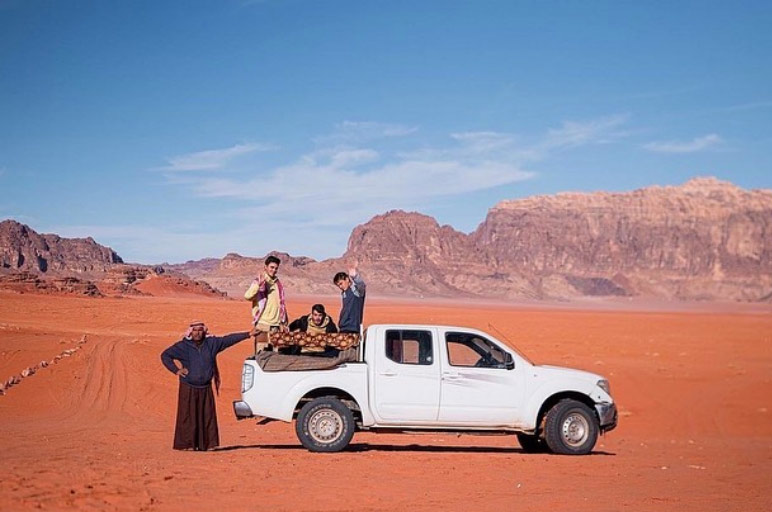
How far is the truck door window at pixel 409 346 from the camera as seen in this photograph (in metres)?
11.9

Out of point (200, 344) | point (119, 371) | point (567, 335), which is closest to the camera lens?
point (200, 344)

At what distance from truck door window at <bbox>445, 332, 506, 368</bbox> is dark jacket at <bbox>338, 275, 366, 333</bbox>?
145cm

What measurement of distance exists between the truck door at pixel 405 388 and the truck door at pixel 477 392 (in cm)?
15

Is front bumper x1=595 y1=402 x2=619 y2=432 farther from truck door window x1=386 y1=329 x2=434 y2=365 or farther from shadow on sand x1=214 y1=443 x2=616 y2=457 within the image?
truck door window x1=386 y1=329 x2=434 y2=365

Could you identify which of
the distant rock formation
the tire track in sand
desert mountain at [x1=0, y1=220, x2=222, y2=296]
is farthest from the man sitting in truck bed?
the distant rock formation

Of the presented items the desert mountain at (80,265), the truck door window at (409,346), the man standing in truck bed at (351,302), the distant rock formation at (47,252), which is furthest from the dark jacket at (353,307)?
the distant rock formation at (47,252)

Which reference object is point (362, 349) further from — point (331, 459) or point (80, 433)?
point (80, 433)

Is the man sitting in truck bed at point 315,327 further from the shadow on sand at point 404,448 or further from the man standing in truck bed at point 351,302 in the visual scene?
the shadow on sand at point 404,448

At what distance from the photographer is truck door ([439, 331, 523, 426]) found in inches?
462

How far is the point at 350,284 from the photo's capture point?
41.3ft

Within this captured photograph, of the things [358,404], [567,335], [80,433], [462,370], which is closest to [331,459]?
[358,404]

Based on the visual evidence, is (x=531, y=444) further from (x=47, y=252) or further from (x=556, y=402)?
(x=47, y=252)

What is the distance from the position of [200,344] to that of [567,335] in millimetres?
33166

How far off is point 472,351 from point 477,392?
Result: 601 millimetres
